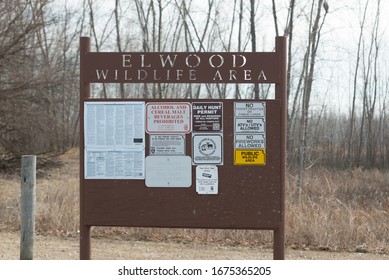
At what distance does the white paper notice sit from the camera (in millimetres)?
6070

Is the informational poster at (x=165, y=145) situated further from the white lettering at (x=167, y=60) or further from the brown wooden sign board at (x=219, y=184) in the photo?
the white lettering at (x=167, y=60)

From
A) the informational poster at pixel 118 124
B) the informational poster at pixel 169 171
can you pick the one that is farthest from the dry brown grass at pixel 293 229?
the informational poster at pixel 118 124

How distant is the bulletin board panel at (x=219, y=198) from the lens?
19.9 feet

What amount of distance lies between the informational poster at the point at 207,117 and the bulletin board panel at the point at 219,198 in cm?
5

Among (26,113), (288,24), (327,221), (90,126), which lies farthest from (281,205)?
(26,113)

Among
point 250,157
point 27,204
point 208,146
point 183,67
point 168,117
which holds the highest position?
point 183,67

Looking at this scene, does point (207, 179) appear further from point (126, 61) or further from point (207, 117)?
point (126, 61)

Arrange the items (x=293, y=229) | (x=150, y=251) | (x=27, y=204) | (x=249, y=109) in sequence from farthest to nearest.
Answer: (x=293, y=229), (x=150, y=251), (x=27, y=204), (x=249, y=109)

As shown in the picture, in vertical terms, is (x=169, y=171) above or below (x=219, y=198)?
above

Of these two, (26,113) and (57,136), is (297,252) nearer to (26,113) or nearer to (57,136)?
(26,113)

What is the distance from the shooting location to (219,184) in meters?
6.07

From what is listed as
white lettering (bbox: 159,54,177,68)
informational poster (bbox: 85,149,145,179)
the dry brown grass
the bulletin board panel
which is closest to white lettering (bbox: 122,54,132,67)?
white lettering (bbox: 159,54,177,68)

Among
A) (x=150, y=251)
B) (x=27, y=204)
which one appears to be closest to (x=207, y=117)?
(x=27, y=204)

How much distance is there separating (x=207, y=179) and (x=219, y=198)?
0.22 metres
